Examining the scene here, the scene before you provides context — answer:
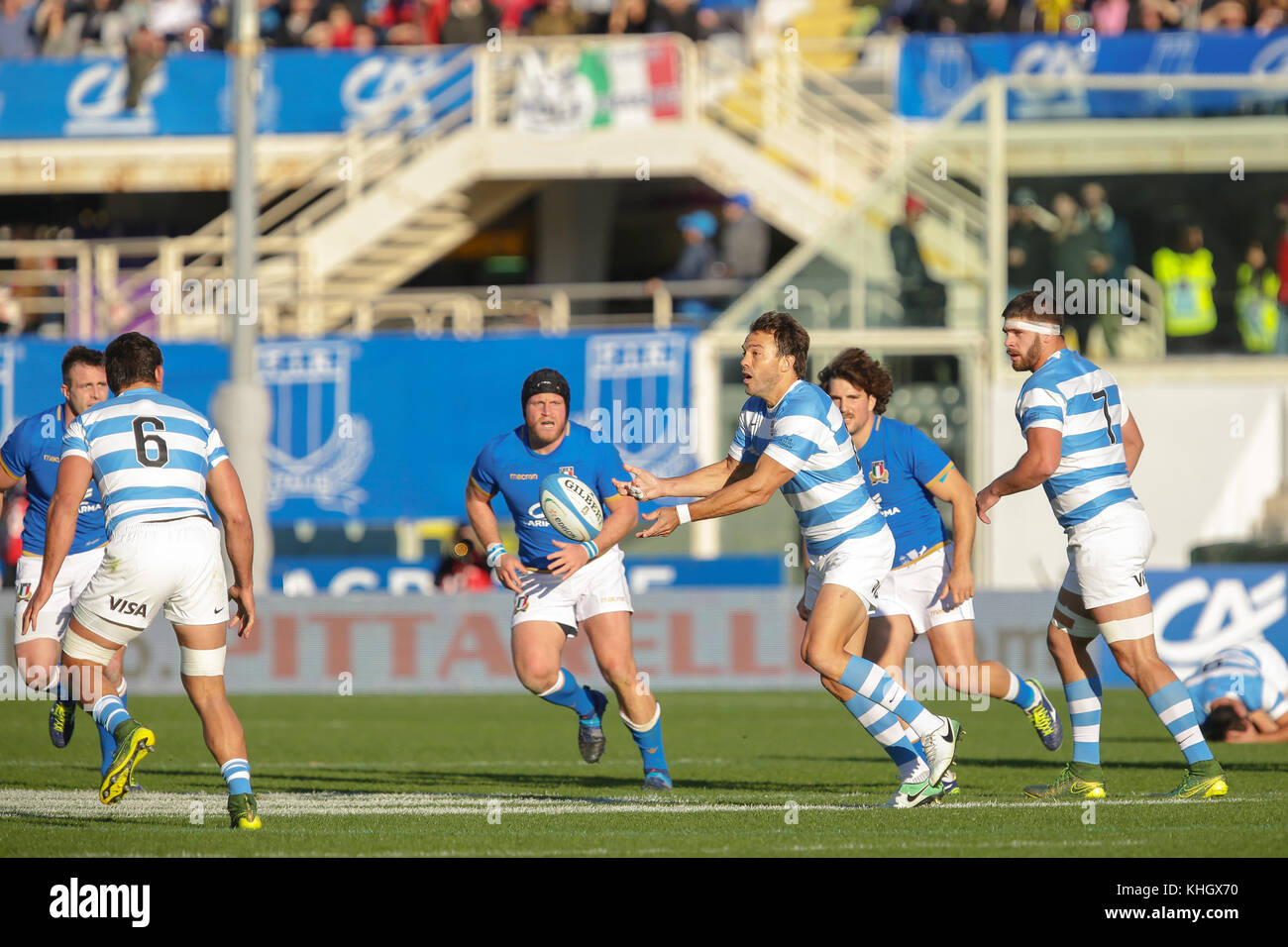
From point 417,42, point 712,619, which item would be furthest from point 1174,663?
point 417,42

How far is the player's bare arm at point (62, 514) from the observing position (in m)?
8.33

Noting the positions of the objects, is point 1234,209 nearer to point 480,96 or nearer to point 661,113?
point 661,113

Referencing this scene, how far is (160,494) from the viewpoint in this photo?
26.8 feet

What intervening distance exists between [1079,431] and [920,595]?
1680 mm

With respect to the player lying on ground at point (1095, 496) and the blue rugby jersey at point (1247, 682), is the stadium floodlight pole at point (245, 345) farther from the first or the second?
the player lying on ground at point (1095, 496)

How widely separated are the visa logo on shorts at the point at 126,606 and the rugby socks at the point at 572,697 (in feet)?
9.19

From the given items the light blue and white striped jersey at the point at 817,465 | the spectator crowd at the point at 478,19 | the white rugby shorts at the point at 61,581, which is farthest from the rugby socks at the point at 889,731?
the spectator crowd at the point at 478,19

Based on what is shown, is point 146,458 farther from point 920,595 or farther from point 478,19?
point 478,19

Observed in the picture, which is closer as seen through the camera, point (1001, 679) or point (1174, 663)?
point (1001, 679)

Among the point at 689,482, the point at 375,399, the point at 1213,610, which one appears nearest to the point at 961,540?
the point at 689,482

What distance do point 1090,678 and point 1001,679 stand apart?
861 mm

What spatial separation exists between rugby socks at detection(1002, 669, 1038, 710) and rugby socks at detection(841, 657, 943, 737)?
4.58ft

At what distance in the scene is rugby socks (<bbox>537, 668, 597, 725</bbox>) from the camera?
10.4 meters

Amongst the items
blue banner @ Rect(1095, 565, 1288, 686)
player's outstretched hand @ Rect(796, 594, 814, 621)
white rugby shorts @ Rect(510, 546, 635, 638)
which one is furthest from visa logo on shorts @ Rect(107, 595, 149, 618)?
blue banner @ Rect(1095, 565, 1288, 686)
